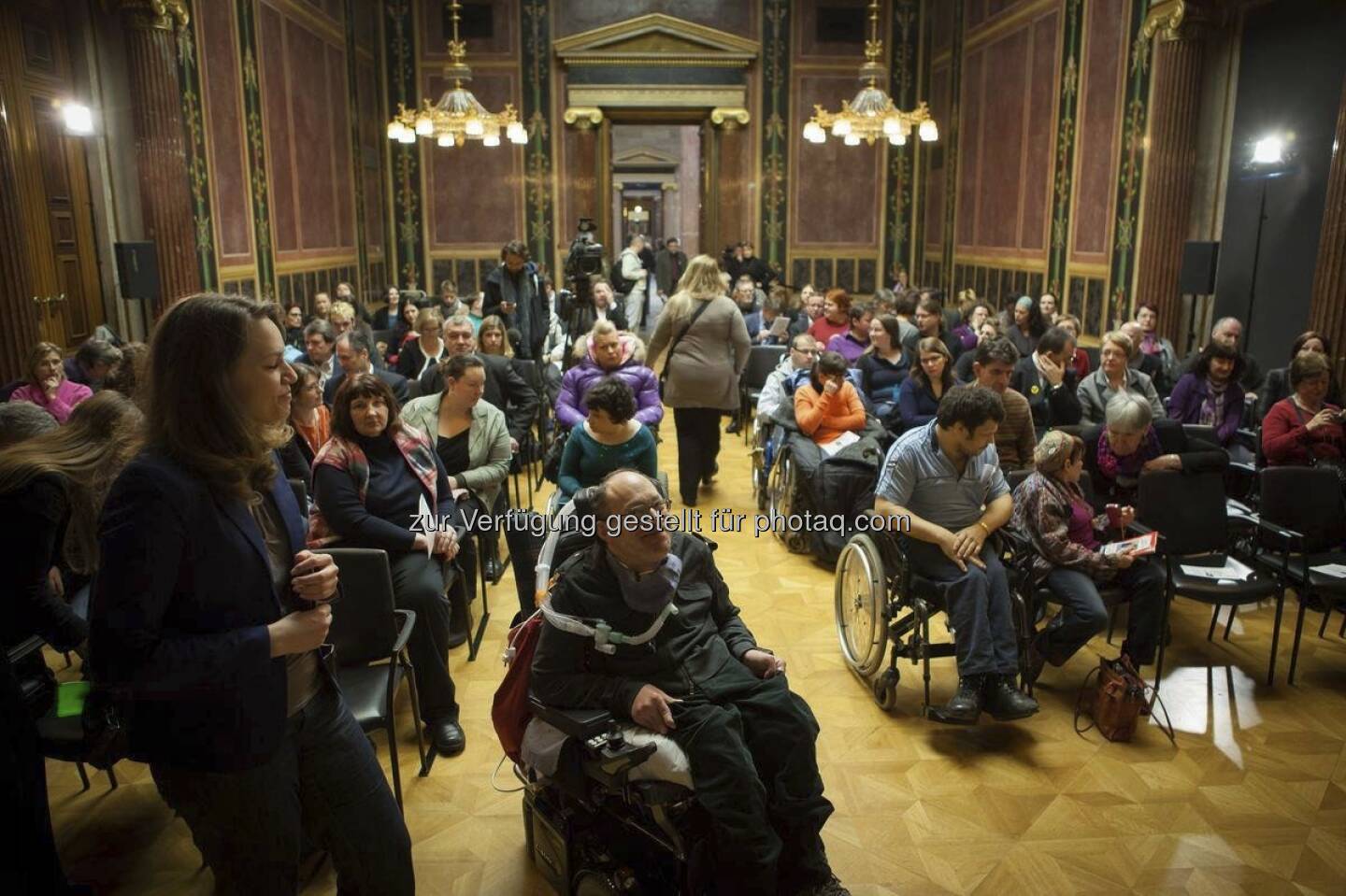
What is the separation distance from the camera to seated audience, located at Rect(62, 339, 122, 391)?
5.29 m

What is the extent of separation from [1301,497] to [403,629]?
A: 389 cm

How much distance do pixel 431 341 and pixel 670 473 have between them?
2124 millimetres

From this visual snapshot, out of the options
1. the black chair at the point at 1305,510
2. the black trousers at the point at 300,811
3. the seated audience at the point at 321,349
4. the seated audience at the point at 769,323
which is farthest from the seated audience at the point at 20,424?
the seated audience at the point at 769,323

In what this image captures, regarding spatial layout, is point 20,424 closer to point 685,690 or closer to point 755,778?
point 685,690

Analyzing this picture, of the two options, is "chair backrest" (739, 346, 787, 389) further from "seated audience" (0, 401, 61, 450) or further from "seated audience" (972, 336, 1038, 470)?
"seated audience" (0, 401, 61, 450)

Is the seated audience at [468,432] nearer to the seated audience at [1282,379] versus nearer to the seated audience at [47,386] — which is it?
the seated audience at [47,386]

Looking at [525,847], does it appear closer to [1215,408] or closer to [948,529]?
[948,529]

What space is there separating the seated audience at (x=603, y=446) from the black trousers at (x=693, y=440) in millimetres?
1944

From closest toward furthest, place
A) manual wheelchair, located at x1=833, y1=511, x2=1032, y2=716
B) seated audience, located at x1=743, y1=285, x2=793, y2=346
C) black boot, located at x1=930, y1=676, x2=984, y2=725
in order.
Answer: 1. black boot, located at x1=930, y1=676, x2=984, y2=725
2. manual wheelchair, located at x1=833, y1=511, x2=1032, y2=716
3. seated audience, located at x1=743, y1=285, x2=793, y2=346

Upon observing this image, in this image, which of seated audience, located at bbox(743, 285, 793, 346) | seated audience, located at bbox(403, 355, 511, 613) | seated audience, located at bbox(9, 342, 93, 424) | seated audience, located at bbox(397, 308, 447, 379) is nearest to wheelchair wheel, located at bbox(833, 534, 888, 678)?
seated audience, located at bbox(403, 355, 511, 613)

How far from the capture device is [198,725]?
5.52 feet

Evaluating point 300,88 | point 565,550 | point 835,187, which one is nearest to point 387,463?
point 565,550

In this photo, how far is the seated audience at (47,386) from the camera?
493cm

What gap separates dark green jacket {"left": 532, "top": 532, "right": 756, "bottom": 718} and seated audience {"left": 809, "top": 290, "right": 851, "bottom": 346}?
543cm
